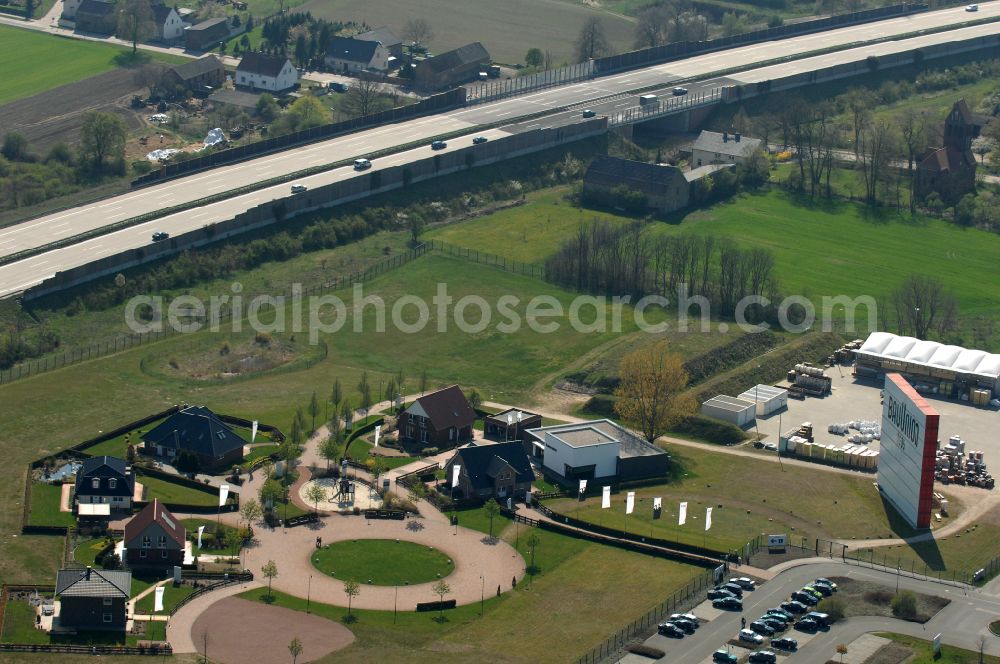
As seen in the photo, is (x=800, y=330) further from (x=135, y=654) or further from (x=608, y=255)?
(x=135, y=654)

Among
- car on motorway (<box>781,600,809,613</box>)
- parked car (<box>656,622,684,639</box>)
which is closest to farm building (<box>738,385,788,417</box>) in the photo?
car on motorway (<box>781,600,809,613</box>)

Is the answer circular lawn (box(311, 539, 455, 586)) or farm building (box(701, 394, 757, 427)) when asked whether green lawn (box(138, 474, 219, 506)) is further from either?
farm building (box(701, 394, 757, 427))

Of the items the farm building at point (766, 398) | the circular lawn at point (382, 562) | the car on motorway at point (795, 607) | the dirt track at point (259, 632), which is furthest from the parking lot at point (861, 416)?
the dirt track at point (259, 632)

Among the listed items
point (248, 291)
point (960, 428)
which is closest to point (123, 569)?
point (248, 291)

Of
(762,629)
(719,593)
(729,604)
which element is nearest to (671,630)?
(729,604)

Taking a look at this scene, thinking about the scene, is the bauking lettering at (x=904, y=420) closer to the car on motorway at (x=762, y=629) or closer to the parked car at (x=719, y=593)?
the parked car at (x=719, y=593)

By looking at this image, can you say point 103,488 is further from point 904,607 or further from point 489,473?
point 904,607
